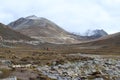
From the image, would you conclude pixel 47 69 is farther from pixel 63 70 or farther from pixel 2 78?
pixel 2 78

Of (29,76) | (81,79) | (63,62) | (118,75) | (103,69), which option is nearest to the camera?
(29,76)

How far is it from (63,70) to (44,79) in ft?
33.1

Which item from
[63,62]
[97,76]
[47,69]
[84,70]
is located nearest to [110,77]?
[97,76]

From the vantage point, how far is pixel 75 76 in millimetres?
50750

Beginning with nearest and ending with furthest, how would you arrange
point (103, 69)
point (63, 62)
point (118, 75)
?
point (118, 75) → point (103, 69) → point (63, 62)

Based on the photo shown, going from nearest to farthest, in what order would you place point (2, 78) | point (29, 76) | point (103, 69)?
point (2, 78) → point (29, 76) → point (103, 69)

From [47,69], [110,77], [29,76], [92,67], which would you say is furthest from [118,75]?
[29,76]

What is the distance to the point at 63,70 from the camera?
54.9 metres

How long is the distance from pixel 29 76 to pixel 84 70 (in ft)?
44.9

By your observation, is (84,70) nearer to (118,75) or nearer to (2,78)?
(118,75)

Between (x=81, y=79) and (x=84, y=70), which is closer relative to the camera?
(x=81, y=79)

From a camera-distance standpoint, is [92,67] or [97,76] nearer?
[97,76]

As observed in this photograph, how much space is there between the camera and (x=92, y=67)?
5909 cm

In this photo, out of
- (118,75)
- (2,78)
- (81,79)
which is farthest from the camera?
(118,75)
